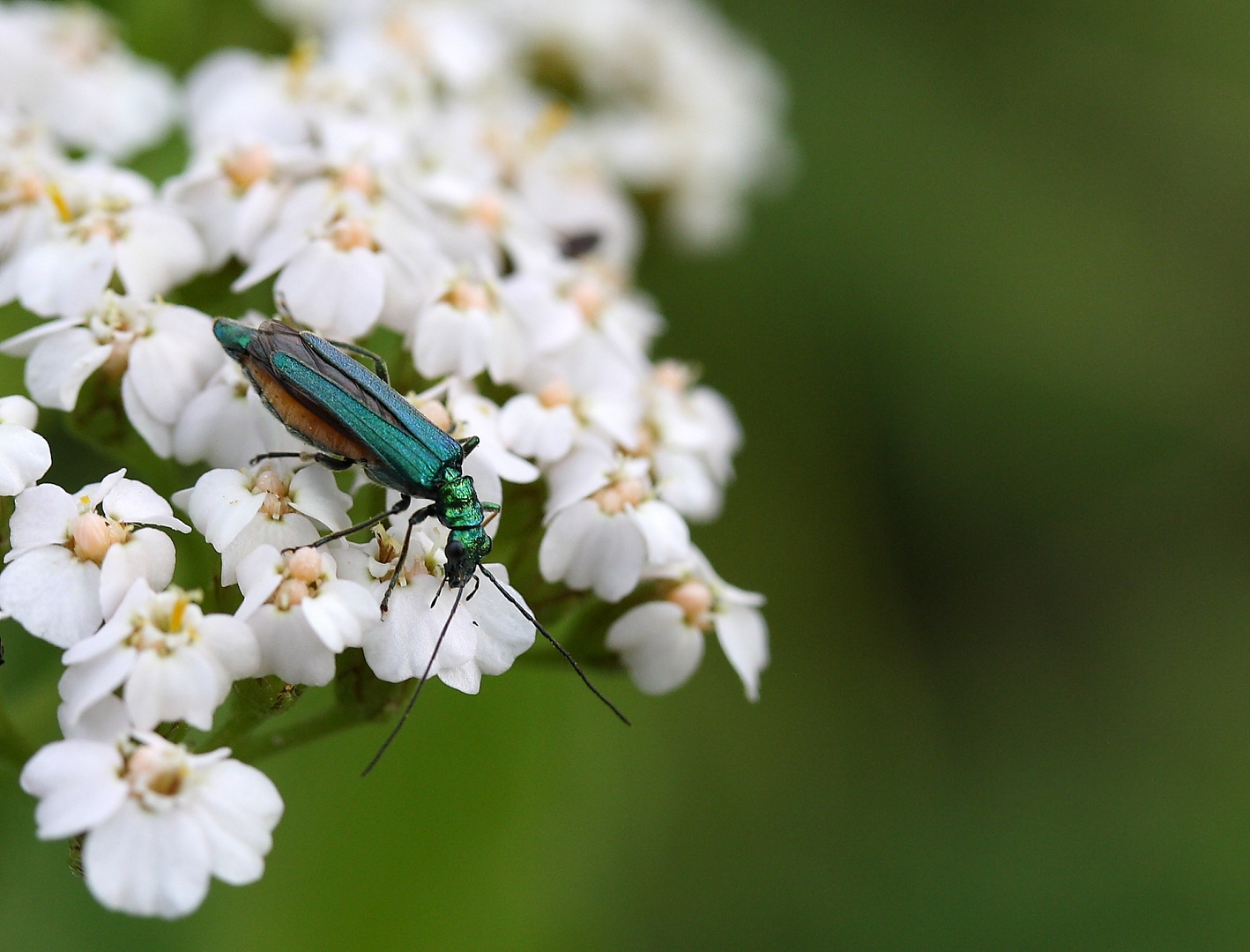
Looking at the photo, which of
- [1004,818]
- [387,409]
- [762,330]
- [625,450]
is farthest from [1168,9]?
[387,409]

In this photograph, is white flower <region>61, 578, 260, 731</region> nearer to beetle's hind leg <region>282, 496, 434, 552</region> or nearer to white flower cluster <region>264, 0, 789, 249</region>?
beetle's hind leg <region>282, 496, 434, 552</region>

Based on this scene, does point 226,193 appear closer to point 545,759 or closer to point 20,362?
point 20,362

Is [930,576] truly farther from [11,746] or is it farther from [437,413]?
[11,746]

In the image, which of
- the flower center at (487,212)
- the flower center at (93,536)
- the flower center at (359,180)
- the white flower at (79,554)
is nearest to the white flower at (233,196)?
the flower center at (359,180)

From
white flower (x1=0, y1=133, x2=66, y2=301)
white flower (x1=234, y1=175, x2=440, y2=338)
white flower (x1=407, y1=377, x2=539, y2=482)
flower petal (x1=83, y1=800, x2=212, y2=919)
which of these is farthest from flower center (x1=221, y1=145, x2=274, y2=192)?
flower petal (x1=83, y1=800, x2=212, y2=919)

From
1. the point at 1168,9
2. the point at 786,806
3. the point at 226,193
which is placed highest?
the point at 1168,9

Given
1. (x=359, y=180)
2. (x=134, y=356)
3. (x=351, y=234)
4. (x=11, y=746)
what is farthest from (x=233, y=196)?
(x=11, y=746)

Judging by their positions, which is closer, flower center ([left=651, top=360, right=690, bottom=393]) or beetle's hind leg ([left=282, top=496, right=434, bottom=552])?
beetle's hind leg ([left=282, top=496, right=434, bottom=552])

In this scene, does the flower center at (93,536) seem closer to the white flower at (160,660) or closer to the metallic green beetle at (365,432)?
the white flower at (160,660)
